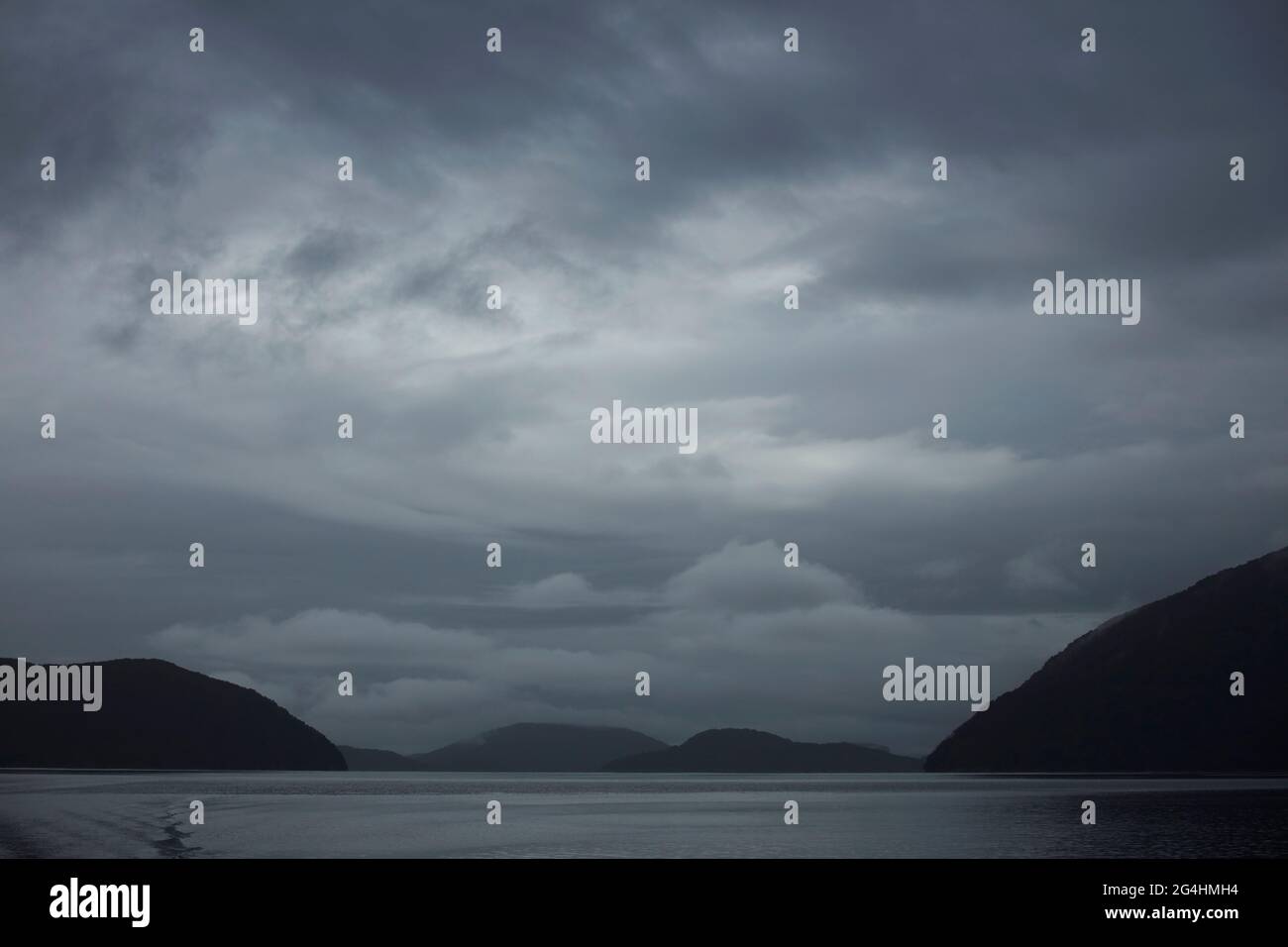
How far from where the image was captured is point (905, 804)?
180000 mm
